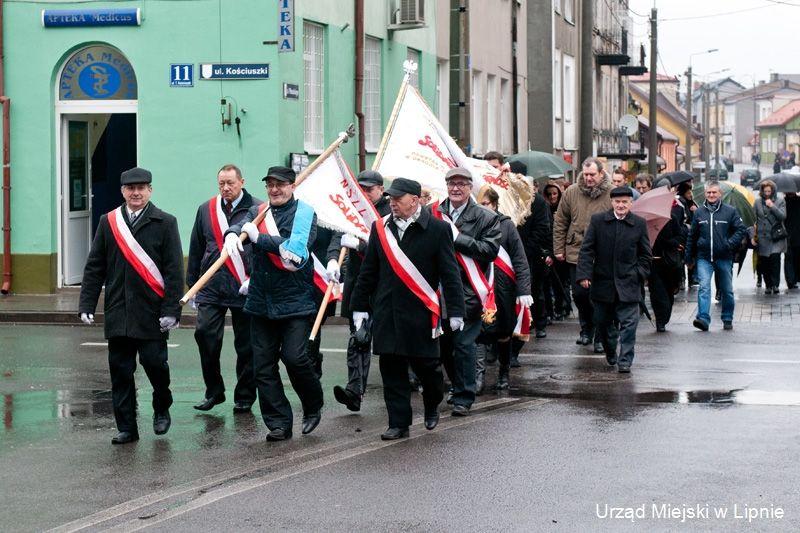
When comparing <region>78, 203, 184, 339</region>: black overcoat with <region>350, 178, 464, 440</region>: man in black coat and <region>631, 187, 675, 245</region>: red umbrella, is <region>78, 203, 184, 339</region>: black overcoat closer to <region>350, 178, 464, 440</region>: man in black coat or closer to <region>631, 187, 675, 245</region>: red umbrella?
<region>350, 178, 464, 440</region>: man in black coat

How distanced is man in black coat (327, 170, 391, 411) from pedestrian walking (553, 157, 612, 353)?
3927mm

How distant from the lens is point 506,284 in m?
11.7

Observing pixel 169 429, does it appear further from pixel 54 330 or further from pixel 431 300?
pixel 54 330

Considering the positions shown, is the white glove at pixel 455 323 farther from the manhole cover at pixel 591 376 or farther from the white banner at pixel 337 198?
the manhole cover at pixel 591 376

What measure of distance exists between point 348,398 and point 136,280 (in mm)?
Answer: 1924

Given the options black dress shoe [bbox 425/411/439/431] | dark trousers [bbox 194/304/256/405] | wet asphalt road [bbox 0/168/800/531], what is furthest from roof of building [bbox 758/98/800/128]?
black dress shoe [bbox 425/411/439/431]

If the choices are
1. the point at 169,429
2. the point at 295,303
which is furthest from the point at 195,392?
the point at 295,303

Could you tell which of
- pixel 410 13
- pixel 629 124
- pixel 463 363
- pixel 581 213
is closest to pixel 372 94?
pixel 410 13

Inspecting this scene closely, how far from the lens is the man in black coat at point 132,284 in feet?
30.8

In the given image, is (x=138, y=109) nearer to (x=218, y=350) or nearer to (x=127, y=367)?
(x=218, y=350)

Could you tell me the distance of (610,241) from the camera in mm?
13305

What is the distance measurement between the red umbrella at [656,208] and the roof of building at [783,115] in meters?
157

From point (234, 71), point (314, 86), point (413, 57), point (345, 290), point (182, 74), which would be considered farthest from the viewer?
point (413, 57)

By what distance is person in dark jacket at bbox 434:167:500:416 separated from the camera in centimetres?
1051
